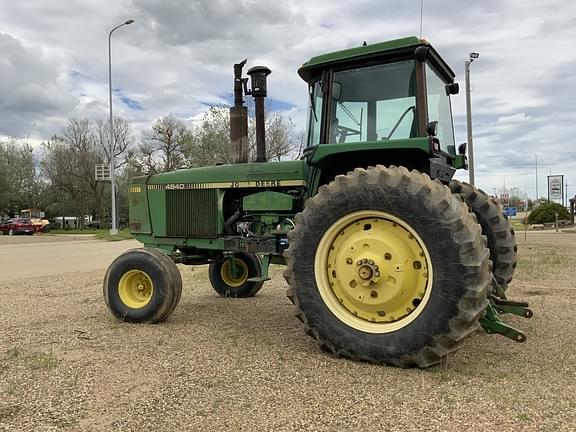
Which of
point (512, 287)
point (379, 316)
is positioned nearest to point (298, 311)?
point (379, 316)

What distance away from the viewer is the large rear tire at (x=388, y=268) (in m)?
3.62

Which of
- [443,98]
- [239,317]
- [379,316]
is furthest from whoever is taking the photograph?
[239,317]

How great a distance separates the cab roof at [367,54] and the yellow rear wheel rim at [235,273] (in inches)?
124

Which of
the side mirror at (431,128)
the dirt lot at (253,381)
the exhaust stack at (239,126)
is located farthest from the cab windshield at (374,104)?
the dirt lot at (253,381)

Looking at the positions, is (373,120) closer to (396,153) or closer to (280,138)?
(396,153)

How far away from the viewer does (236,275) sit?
7.29 m

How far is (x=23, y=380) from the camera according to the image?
12.0 ft

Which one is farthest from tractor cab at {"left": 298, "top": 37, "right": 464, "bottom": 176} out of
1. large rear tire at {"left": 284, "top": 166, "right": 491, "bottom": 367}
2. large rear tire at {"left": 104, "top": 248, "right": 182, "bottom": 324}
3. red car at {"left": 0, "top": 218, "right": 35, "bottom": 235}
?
red car at {"left": 0, "top": 218, "right": 35, "bottom": 235}

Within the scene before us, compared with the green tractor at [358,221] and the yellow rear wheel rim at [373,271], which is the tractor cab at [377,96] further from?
the yellow rear wheel rim at [373,271]

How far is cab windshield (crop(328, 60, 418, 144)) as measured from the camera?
456cm

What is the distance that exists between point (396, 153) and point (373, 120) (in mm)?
368

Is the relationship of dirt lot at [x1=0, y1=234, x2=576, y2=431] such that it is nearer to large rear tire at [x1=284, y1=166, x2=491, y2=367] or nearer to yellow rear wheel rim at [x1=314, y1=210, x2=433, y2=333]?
large rear tire at [x1=284, y1=166, x2=491, y2=367]

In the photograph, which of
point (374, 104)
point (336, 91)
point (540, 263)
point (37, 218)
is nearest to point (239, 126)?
point (336, 91)

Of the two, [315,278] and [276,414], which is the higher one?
[315,278]
